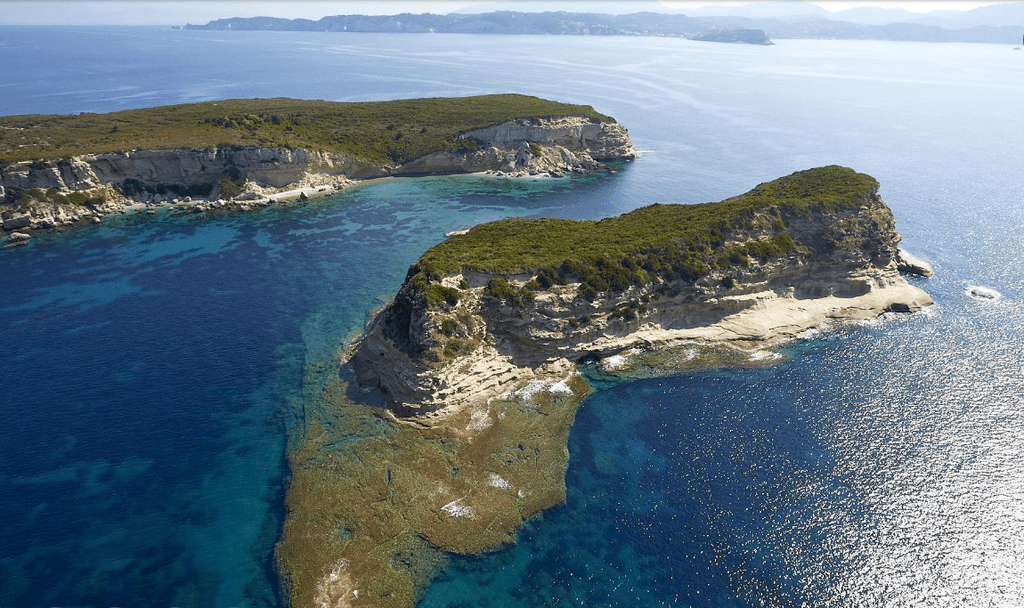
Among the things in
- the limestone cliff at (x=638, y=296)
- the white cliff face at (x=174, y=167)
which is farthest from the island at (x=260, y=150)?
the limestone cliff at (x=638, y=296)

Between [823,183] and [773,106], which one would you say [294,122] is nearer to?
[823,183]

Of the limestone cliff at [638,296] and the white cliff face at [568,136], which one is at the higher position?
the white cliff face at [568,136]

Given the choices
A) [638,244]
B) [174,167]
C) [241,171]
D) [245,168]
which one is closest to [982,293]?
[638,244]

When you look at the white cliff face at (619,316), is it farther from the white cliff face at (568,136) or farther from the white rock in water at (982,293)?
the white cliff face at (568,136)

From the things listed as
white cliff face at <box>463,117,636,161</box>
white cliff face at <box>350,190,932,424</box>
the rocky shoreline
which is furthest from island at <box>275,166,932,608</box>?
white cliff face at <box>463,117,636,161</box>

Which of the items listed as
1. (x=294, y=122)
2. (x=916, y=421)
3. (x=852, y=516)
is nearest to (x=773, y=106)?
(x=294, y=122)
